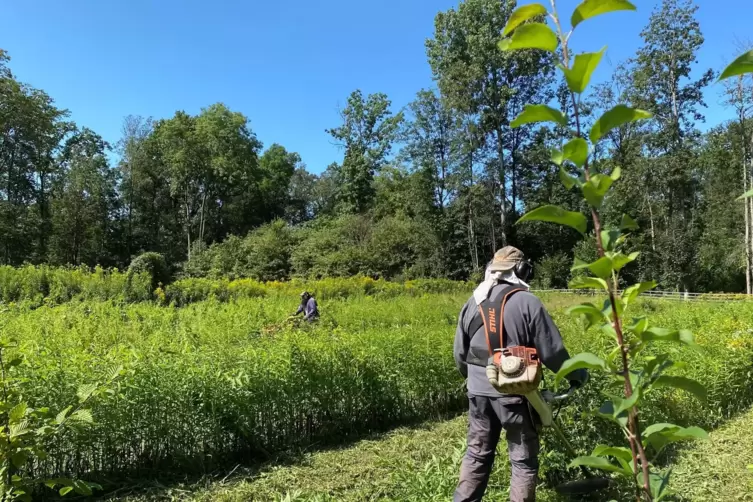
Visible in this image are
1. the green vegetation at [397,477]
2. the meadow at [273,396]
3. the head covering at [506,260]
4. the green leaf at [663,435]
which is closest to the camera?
the green leaf at [663,435]

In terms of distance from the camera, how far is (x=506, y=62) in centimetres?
3131

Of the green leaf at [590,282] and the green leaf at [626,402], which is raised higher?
→ the green leaf at [590,282]

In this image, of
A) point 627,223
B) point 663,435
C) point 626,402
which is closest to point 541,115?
point 627,223

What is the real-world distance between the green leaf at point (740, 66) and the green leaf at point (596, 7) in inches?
7.7

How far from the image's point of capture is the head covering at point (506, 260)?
2758mm

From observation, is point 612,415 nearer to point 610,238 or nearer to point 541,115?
point 610,238

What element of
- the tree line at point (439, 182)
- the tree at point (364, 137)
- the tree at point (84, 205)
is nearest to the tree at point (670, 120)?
the tree line at point (439, 182)

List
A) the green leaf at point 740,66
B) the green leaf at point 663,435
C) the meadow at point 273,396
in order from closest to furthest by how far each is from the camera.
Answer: the green leaf at point 740,66, the green leaf at point 663,435, the meadow at point 273,396

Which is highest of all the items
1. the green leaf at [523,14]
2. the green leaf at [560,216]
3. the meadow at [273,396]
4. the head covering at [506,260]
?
the green leaf at [523,14]

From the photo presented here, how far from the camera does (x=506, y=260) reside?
2.79 metres

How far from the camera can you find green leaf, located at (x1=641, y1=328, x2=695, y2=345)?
860 millimetres

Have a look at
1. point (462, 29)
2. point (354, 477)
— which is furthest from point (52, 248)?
point (354, 477)

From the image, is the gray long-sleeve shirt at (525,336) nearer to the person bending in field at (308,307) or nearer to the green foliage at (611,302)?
the green foliage at (611,302)

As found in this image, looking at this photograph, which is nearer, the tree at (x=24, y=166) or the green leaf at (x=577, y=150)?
the green leaf at (x=577, y=150)
